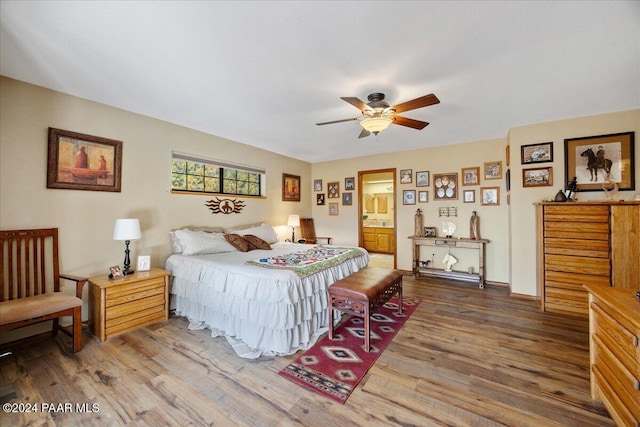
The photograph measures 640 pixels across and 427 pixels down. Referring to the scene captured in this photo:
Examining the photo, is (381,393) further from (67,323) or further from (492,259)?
(492,259)

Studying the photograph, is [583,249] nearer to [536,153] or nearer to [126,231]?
[536,153]

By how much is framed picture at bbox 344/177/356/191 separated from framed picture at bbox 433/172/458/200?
174 centimetres

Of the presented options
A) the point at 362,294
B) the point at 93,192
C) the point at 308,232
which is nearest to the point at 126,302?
the point at 93,192

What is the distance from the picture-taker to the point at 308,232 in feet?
20.0

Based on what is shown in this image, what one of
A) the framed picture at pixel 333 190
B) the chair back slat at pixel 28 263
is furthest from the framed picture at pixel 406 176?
the chair back slat at pixel 28 263

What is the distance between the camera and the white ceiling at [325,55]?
5.24 ft

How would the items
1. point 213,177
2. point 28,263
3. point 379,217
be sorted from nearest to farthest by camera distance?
point 28,263 < point 213,177 < point 379,217

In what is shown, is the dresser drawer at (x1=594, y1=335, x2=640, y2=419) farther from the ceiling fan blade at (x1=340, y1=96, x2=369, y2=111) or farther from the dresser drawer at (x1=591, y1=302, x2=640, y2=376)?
the ceiling fan blade at (x1=340, y1=96, x2=369, y2=111)

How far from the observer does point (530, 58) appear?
208cm

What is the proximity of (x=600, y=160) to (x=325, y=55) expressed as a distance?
3.84m

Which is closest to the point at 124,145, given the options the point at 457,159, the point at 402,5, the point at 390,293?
the point at 402,5

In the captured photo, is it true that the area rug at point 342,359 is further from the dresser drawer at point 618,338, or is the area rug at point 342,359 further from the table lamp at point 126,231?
the table lamp at point 126,231

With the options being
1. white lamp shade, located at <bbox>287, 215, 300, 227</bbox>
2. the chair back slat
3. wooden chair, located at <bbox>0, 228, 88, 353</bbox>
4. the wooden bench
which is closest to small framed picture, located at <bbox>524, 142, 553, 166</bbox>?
the wooden bench

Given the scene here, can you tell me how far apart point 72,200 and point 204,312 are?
6.19ft
